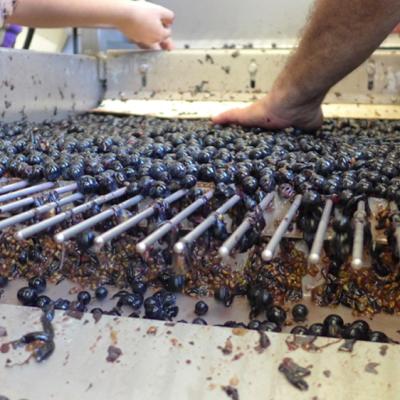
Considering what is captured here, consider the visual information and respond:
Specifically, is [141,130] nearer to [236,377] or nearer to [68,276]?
[68,276]

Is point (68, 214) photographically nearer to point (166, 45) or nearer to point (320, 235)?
point (320, 235)

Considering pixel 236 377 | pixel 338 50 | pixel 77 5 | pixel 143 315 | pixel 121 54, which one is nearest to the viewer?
pixel 236 377

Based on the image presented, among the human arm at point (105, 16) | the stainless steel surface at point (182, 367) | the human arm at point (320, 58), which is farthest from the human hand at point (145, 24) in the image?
the stainless steel surface at point (182, 367)

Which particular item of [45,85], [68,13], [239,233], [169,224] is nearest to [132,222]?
[169,224]

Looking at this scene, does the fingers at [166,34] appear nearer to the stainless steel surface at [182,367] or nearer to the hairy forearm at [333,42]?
the hairy forearm at [333,42]

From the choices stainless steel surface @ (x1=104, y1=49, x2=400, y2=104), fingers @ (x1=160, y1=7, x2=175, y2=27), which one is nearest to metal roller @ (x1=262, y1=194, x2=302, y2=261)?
stainless steel surface @ (x1=104, y1=49, x2=400, y2=104)

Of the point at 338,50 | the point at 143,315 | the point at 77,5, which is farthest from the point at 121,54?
the point at 143,315

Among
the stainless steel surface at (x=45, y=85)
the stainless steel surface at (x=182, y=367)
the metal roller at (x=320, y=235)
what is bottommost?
the stainless steel surface at (x=182, y=367)
